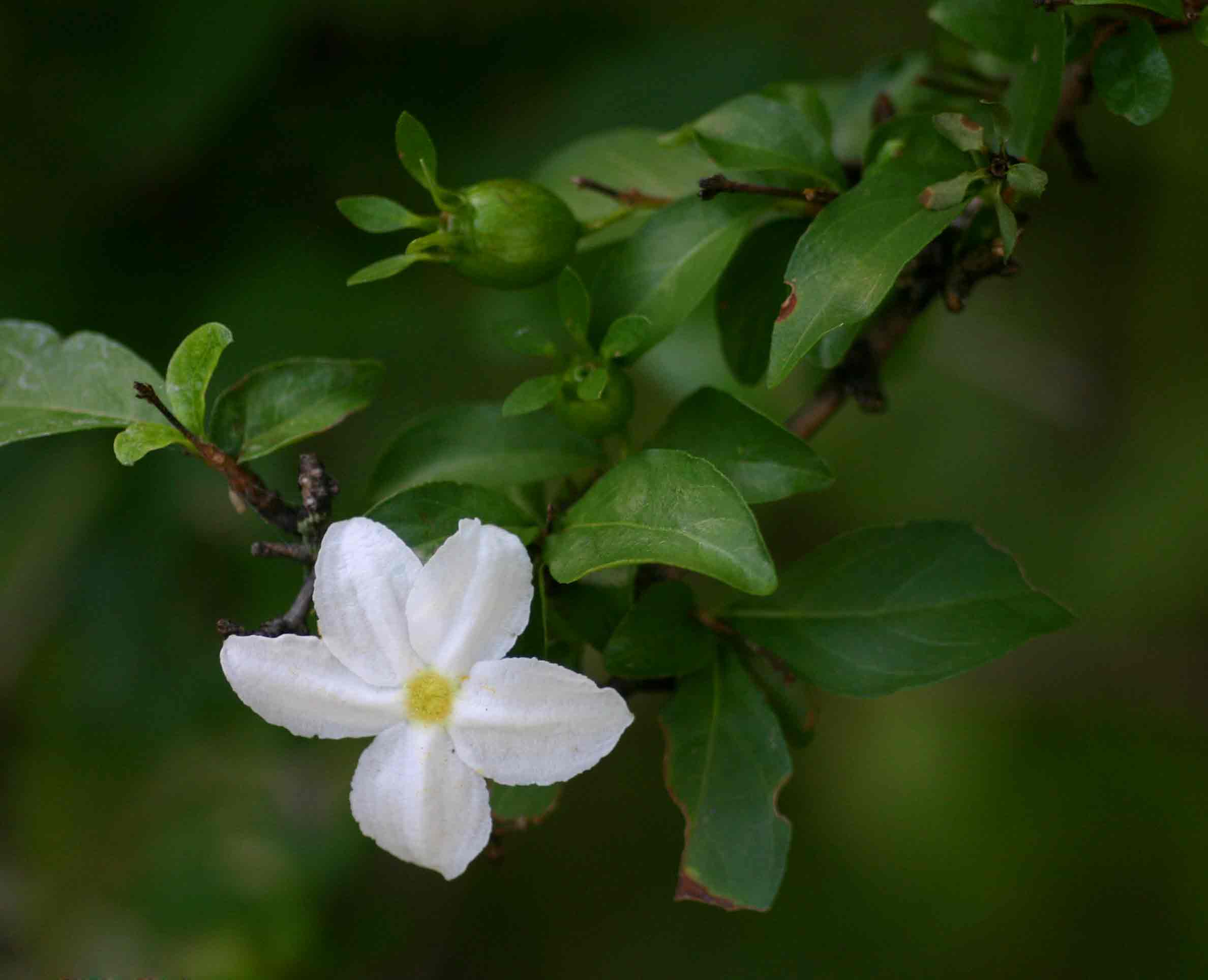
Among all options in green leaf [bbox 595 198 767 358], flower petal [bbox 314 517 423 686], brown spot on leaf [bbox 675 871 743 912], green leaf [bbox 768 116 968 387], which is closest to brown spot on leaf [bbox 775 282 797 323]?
green leaf [bbox 768 116 968 387]

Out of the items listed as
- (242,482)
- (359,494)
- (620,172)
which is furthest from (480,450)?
(359,494)

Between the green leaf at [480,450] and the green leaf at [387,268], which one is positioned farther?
the green leaf at [480,450]

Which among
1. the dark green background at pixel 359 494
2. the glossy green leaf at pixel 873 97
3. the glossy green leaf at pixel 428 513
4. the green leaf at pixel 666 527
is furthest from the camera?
the dark green background at pixel 359 494

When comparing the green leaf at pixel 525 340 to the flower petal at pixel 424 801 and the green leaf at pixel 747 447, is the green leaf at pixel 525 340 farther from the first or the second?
the flower petal at pixel 424 801

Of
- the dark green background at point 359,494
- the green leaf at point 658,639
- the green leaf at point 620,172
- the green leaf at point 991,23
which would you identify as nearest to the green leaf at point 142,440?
the green leaf at point 658,639

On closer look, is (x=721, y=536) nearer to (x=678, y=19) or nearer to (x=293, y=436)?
(x=293, y=436)

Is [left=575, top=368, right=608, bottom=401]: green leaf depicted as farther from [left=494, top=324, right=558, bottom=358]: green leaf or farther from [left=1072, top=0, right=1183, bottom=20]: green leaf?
[left=1072, top=0, right=1183, bottom=20]: green leaf

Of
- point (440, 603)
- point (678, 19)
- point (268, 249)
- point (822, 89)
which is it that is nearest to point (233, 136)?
point (268, 249)
